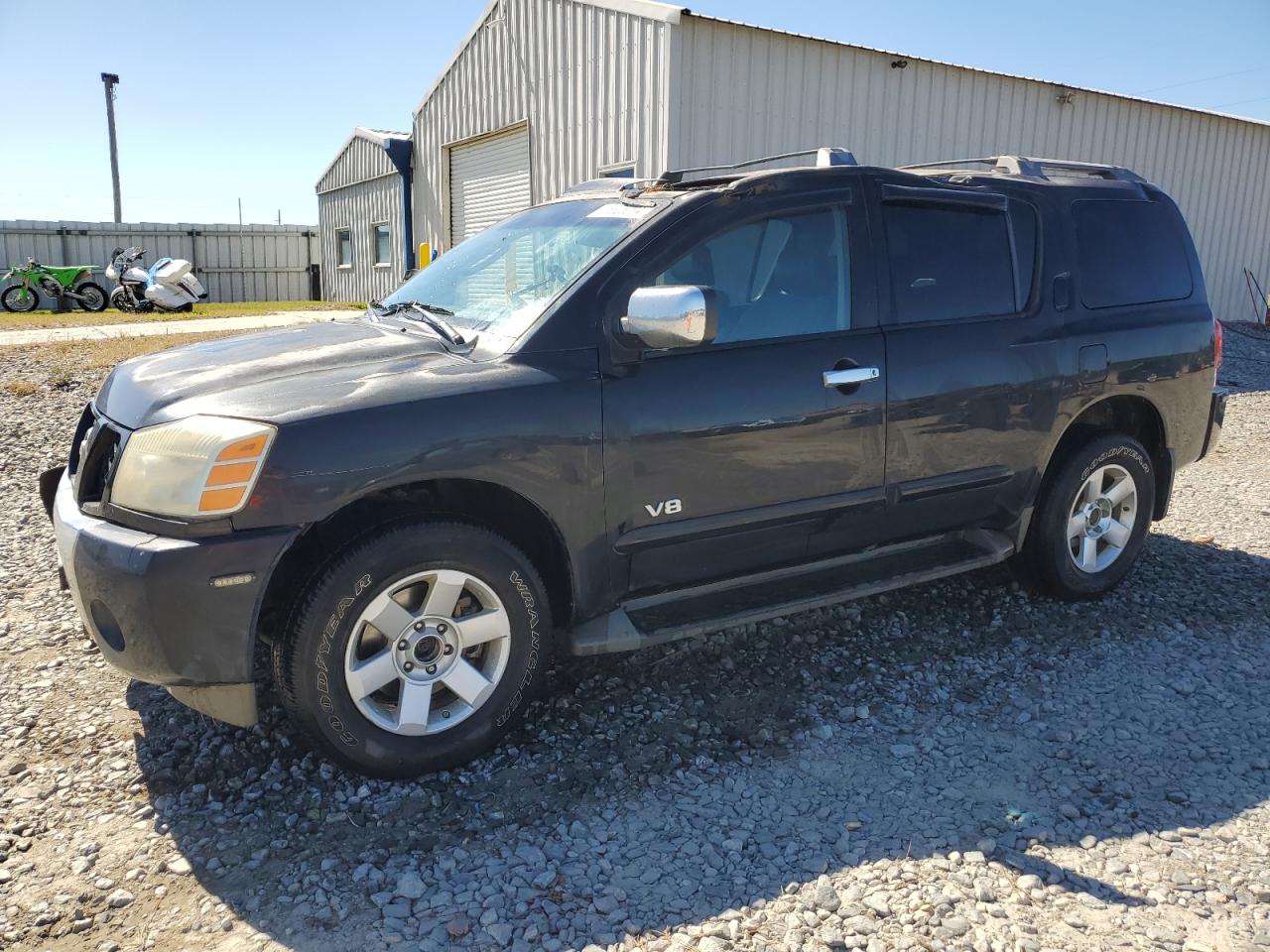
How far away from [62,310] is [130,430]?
21.2 meters

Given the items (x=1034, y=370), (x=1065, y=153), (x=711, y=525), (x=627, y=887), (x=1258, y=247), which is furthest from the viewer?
(x=1258, y=247)

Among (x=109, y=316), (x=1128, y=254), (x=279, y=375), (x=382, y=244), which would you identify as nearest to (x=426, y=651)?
(x=279, y=375)

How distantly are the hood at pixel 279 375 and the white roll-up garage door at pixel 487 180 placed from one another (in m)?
9.94

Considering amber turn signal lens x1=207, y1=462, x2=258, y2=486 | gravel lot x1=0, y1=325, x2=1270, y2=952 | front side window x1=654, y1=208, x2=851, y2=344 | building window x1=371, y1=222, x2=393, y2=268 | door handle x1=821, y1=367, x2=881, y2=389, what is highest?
building window x1=371, y1=222, x2=393, y2=268

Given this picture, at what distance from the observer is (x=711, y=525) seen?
3.47 metres

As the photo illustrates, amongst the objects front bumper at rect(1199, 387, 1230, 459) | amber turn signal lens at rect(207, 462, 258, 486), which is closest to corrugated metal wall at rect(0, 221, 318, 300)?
front bumper at rect(1199, 387, 1230, 459)

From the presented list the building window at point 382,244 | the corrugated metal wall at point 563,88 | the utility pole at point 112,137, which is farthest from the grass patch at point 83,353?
the utility pole at point 112,137

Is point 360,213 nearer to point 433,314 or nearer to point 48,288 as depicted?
point 48,288

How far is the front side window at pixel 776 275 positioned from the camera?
11.6ft

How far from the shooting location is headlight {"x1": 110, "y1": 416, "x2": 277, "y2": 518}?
8.91 ft

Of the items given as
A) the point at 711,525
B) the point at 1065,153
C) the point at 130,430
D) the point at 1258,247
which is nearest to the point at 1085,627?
the point at 711,525

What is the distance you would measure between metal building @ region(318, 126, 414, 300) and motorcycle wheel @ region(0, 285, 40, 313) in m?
6.42

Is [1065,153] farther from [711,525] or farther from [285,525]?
[285,525]

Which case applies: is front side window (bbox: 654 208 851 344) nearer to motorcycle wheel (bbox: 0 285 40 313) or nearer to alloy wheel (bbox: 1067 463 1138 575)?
alloy wheel (bbox: 1067 463 1138 575)
